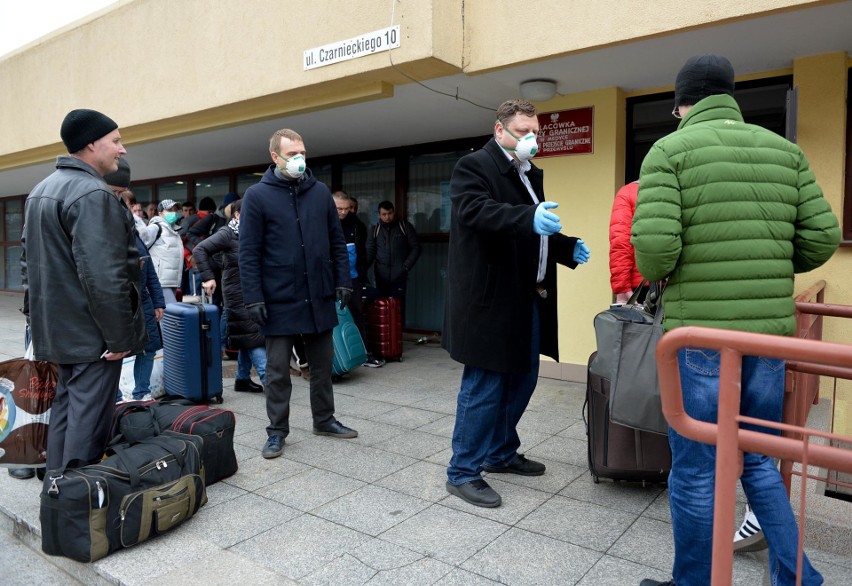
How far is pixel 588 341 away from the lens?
235 inches

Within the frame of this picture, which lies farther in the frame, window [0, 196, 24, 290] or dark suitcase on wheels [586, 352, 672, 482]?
window [0, 196, 24, 290]

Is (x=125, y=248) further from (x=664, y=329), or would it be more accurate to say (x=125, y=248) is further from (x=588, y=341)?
(x=588, y=341)

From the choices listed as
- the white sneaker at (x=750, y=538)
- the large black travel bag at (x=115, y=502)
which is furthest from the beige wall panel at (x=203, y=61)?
the white sneaker at (x=750, y=538)

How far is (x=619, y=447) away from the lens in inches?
126

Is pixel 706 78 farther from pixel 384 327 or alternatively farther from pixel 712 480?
pixel 384 327

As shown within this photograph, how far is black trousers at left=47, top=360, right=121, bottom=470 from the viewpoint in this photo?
302 centimetres

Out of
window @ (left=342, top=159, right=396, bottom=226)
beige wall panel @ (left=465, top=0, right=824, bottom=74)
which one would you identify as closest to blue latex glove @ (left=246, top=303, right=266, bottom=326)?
beige wall panel @ (left=465, top=0, right=824, bottom=74)

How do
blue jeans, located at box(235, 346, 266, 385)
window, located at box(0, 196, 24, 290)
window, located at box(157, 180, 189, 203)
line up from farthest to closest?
window, located at box(0, 196, 24, 290) < window, located at box(157, 180, 189, 203) < blue jeans, located at box(235, 346, 266, 385)

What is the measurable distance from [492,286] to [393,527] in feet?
4.11

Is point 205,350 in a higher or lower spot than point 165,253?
lower

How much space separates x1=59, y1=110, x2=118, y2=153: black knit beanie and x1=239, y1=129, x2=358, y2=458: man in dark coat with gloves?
100 cm

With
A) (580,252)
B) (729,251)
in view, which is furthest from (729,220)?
(580,252)

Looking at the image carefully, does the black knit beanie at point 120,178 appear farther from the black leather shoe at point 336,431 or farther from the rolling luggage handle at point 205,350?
the black leather shoe at point 336,431

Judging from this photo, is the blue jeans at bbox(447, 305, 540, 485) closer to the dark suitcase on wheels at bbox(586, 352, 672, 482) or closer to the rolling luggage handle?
the dark suitcase on wheels at bbox(586, 352, 672, 482)
